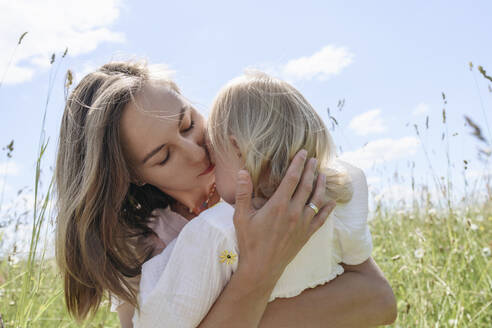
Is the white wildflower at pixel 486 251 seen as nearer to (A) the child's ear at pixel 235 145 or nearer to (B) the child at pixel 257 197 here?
(B) the child at pixel 257 197

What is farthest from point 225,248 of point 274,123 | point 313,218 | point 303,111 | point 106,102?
point 106,102

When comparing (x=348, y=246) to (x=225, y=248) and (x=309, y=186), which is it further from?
(x=225, y=248)

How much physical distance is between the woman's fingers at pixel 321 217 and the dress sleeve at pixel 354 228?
0.13 meters

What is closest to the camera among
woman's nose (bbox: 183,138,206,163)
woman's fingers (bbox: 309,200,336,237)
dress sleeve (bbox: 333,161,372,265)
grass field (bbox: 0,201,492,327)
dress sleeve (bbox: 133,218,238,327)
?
dress sleeve (bbox: 133,218,238,327)

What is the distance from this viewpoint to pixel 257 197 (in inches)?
67.0

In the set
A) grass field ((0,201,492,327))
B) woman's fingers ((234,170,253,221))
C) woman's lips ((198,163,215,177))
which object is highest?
woman's fingers ((234,170,253,221))

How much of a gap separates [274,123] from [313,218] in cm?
40

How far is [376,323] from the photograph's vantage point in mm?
1787

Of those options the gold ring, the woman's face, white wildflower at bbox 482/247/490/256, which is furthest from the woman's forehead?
white wildflower at bbox 482/247/490/256

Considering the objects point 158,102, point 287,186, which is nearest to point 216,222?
point 287,186

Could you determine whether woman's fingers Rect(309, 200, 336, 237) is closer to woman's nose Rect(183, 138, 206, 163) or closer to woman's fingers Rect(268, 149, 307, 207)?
woman's fingers Rect(268, 149, 307, 207)

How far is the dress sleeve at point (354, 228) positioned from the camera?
1.77 meters

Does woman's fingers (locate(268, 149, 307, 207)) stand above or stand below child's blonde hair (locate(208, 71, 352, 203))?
below

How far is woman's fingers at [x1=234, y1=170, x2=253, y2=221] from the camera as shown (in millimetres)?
1517
